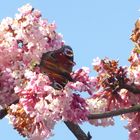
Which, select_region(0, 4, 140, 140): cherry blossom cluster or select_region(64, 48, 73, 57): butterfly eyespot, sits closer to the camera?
select_region(0, 4, 140, 140): cherry blossom cluster

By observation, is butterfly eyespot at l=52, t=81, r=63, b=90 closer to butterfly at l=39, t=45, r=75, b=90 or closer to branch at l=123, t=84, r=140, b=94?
butterfly at l=39, t=45, r=75, b=90

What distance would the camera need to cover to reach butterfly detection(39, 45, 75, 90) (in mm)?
8609

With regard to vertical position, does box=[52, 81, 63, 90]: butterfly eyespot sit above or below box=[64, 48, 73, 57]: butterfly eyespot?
below

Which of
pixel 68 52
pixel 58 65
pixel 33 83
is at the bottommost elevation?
pixel 33 83

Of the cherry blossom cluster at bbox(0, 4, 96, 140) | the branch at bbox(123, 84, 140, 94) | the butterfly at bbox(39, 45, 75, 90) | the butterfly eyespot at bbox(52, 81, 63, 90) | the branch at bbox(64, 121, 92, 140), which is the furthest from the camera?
the branch at bbox(123, 84, 140, 94)

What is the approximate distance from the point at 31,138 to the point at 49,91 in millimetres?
1004

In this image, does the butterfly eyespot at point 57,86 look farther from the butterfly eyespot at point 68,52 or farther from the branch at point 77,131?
the branch at point 77,131

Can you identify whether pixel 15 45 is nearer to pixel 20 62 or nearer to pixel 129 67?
pixel 20 62

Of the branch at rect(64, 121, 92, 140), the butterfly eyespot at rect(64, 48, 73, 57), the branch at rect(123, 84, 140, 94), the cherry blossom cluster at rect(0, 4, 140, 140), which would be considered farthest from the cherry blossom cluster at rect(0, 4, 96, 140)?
the branch at rect(123, 84, 140, 94)

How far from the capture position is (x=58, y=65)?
29.5ft

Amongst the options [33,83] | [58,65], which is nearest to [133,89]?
[58,65]

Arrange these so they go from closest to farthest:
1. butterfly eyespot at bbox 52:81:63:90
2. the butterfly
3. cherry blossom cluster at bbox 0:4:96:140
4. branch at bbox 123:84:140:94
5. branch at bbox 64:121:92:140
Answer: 1. cherry blossom cluster at bbox 0:4:96:140
2. butterfly eyespot at bbox 52:81:63:90
3. the butterfly
4. branch at bbox 64:121:92:140
5. branch at bbox 123:84:140:94

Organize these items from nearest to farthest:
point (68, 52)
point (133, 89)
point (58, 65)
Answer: point (58, 65) → point (68, 52) → point (133, 89)

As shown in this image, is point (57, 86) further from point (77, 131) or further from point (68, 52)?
point (77, 131)
